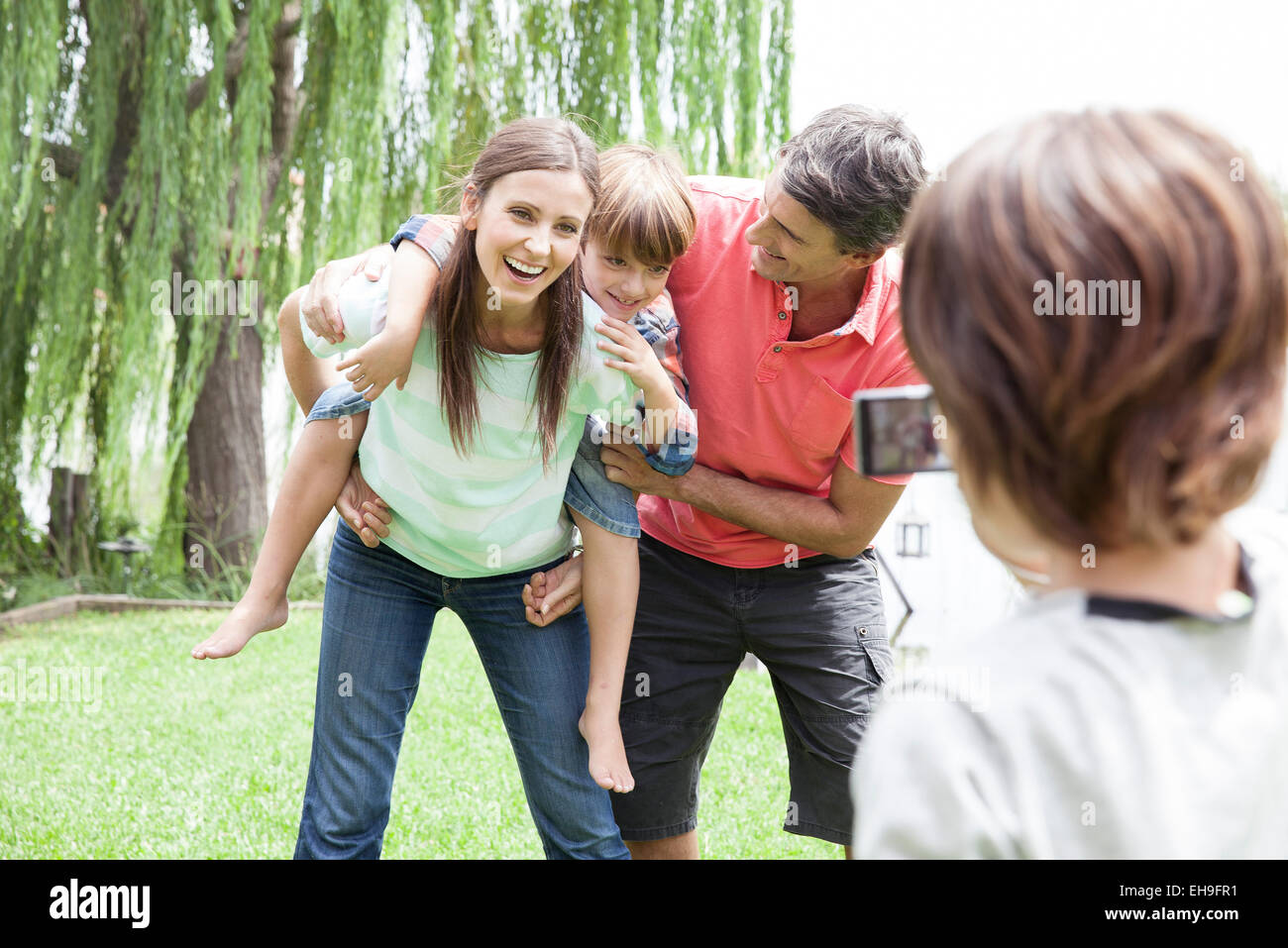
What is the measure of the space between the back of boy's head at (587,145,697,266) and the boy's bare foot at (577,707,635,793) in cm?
88

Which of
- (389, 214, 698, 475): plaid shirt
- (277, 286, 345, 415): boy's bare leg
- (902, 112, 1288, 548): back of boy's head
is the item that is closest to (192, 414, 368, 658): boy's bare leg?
(277, 286, 345, 415): boy's bare leg

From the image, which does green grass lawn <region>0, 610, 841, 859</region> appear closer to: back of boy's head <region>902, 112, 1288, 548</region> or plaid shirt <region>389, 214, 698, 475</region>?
plaid shirt <region>389, 214, 698, 475</region>

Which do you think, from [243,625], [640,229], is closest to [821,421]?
[640,229]

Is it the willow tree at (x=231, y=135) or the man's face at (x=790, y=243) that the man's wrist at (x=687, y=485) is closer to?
the man's face at (x=790, y=243)

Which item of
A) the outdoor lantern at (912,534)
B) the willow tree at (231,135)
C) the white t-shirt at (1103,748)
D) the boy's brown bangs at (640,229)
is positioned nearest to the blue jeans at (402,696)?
the boy's brown bangs at (640,229)

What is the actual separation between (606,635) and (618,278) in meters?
0.69

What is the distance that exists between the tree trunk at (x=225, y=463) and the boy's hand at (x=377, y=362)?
5211mm

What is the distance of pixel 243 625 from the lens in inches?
84.6

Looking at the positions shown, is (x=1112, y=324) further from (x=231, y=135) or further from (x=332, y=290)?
(x=231, y=135)

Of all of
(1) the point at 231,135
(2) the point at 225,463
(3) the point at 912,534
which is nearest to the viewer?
(1) the point at 231,135

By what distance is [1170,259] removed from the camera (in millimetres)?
718

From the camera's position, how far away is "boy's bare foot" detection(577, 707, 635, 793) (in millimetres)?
2068

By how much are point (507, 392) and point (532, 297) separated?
0.57 feet

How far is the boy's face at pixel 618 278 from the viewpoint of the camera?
2.18 metres
